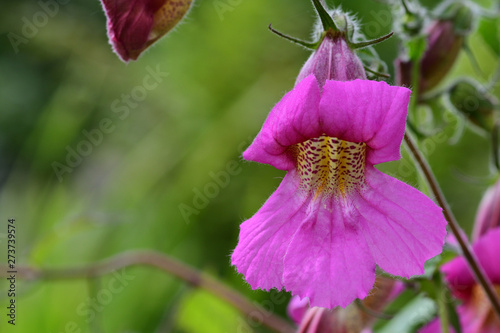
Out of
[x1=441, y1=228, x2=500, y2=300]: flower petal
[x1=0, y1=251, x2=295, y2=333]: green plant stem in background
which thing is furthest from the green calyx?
[x1=0, y1=251, x2=295, y2=333]: green plant stem in background

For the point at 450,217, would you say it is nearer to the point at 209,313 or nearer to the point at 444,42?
the point at 444,42

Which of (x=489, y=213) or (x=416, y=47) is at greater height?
(x=416, y=47)

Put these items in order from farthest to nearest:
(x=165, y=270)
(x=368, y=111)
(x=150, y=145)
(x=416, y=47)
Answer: (x=150, y=145)
(x=165, y=270)
(x=416, y=47)
(x=368, y=111)

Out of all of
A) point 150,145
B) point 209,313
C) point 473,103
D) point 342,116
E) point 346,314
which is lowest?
point 150,145

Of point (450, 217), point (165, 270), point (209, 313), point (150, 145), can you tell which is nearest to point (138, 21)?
point (450, 217)

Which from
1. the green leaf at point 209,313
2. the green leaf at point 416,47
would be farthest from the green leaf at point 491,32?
the green leaf at point 209,313

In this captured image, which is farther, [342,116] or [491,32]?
[491,32]
